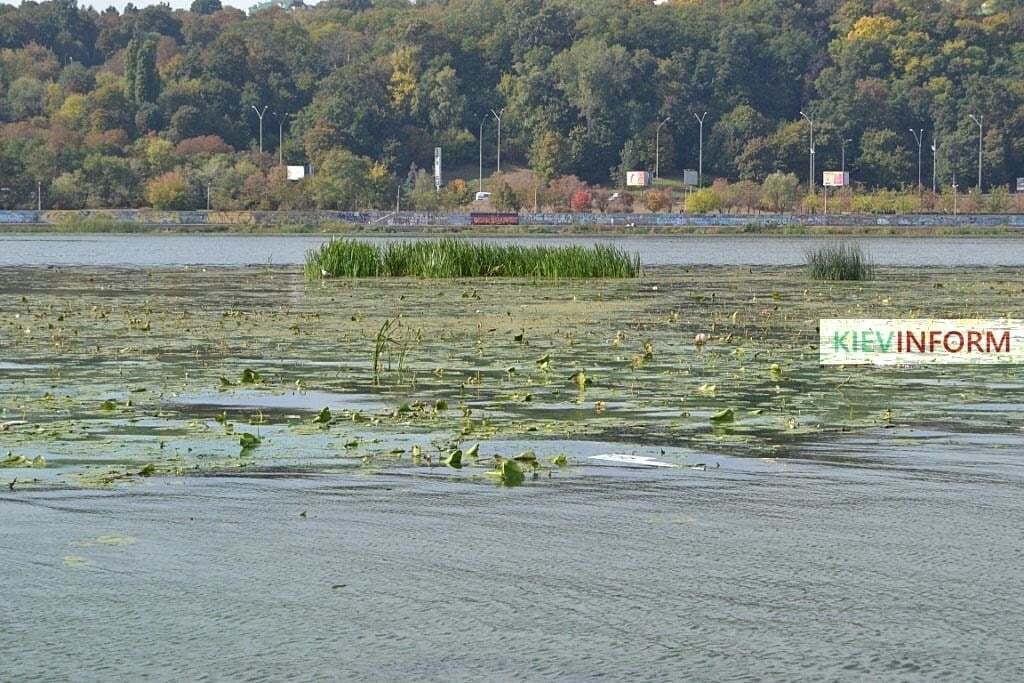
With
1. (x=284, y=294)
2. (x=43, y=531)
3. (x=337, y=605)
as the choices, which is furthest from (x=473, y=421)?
(x=284, y=294)

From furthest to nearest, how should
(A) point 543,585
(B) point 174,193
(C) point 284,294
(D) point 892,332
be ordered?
1. (B) point 174,193
2. (C) point 284,294
3. (D) point 892,332
4. (A) point 543,585

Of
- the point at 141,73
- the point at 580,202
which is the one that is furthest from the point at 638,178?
the point at 141,73

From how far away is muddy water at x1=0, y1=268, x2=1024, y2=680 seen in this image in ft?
25.1

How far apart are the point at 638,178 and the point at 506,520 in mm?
173347

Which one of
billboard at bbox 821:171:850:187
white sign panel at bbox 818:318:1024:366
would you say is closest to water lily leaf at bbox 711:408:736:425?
white sign panel at bbox 818:318:1024:366

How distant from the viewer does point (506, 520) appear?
33.8ft

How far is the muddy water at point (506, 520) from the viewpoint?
764 centimetres

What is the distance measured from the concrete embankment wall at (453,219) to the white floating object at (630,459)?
12416 centimetres

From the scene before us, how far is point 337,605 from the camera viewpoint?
8320 millimetres

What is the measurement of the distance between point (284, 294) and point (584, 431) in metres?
21.9

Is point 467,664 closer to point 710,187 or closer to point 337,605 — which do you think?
point 337,605

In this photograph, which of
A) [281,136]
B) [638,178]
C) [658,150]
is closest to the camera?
A: [638,178]

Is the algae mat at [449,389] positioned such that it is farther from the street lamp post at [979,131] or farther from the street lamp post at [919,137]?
the street lamp post at [919,137]

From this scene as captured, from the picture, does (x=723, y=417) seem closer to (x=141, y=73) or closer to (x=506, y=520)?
(x=506, y=520)
